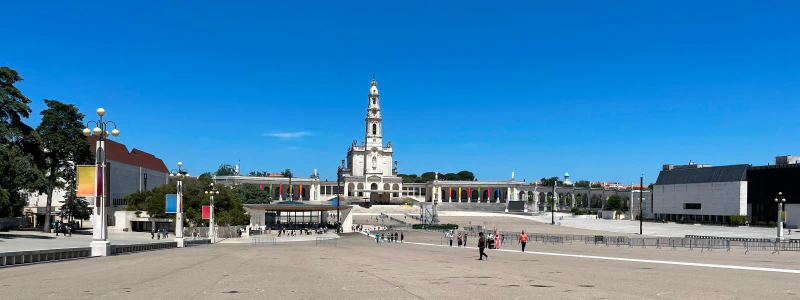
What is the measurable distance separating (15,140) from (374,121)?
132475 mm

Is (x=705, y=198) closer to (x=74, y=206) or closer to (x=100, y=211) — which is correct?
(x=74, y=206)

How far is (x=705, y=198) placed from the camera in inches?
4141

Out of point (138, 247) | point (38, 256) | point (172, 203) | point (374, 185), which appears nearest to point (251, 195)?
point (374, 185)

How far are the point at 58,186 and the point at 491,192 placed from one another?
420ft

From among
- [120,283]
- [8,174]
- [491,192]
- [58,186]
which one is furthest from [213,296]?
[491,192]

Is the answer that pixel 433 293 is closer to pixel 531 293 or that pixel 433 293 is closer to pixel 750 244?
pixel 531 293

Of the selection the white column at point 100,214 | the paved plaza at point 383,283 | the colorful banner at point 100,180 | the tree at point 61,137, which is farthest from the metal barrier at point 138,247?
the tree at point 61,137

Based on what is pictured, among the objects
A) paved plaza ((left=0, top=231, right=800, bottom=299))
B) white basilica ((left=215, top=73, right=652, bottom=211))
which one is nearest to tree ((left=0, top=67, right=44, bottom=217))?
paved plaza ((left=0, top=231, right=800, bottom=299))

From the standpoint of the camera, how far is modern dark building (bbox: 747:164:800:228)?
87125 mm

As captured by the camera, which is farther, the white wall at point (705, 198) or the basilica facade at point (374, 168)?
the basilica facade at point (374, 168)

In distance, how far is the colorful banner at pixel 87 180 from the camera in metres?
26.2

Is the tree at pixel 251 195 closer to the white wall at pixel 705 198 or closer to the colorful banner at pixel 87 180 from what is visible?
the white wall at pixel 705 198

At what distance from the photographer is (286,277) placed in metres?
16.5

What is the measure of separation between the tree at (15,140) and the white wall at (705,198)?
9750 cm
